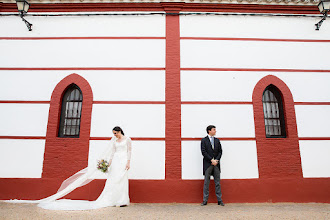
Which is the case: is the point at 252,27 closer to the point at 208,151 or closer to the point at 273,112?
the point at 273,112

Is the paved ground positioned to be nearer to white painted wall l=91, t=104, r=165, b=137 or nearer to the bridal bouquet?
the bridal bouquet

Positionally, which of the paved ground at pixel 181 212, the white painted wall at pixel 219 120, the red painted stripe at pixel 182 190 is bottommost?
the paved ground at pixel 181 212

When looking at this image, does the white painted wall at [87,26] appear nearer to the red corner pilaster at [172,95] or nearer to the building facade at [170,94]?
the building facade at [170,94]

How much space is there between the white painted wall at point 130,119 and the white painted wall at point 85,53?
127 centimetres

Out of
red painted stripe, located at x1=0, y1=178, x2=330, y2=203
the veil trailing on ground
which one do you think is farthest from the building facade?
the veil trailing on ground

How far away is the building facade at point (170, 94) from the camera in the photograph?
5.32 meters

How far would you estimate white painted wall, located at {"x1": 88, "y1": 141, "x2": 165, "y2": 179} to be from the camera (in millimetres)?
5301

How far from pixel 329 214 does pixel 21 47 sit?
8881mm

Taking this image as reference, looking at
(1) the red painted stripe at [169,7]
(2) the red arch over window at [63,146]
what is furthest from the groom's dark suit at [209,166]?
(1) the red painted stripe at [169,7]

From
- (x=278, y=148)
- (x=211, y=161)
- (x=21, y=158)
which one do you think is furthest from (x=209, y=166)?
(x=21, y=158)

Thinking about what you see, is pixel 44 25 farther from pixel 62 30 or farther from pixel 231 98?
pixel 231 98

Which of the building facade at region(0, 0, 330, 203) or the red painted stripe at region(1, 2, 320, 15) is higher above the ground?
the red painted stripe at region(1, 2, 320, 15)

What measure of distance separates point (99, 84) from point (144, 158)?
7.97ft

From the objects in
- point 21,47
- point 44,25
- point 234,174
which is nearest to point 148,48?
point 44,25
